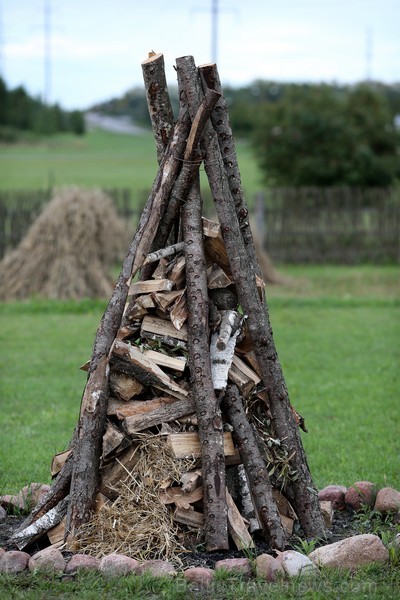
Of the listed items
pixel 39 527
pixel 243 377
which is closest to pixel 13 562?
pixel 39 527

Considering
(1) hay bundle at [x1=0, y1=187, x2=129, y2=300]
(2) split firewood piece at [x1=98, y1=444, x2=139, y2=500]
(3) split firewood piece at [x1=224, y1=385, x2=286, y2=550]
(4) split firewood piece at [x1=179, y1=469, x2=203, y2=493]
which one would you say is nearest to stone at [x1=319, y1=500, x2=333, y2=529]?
(3) split firewood piece at [x1=224, y1=385, x2=286, y2=550]

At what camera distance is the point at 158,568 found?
170 inches

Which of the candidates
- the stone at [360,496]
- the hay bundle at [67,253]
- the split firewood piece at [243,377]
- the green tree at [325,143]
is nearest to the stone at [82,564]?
the split firewood piece at [243,377]

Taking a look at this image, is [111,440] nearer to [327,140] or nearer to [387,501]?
[387,501]

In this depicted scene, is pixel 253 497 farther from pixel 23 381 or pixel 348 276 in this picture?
pixel 348 276

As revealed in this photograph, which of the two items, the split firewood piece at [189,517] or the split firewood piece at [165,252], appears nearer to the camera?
the split firewood piece at [189,517]

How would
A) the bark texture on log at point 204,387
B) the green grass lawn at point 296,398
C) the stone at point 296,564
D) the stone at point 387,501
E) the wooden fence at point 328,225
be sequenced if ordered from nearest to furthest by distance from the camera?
the green grass lawn at point 296,398 < the stone at point 296,564 < the bark texture on log at point 204,387 < the stone at point 387,501 < the wooden fence at point 328,225

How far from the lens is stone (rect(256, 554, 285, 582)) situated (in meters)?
4.31

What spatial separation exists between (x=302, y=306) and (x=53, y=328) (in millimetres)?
4026

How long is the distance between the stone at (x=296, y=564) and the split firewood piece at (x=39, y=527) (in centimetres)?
112

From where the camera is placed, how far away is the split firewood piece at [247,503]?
15.6ft

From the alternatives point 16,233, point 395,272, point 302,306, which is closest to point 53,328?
point 302,306

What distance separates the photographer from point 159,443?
4672mm

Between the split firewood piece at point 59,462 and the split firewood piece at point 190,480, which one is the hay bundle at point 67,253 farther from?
the split firewood piece at point 190,480
